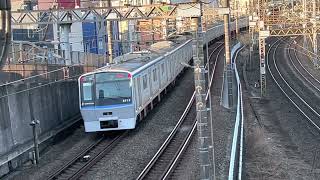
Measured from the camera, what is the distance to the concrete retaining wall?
15.5m

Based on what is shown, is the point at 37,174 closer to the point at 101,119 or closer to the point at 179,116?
the point at 101,119

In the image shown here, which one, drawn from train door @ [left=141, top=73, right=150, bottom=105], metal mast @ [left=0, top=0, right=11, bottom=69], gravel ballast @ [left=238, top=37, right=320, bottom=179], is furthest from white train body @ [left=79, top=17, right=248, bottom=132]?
metal mast @ [left=0, top=0, right=11, bottom=69]

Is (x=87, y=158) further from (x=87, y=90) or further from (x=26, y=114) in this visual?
(x=87, y=90)

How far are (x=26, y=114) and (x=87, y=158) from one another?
8.60ft

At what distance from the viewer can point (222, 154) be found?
16125 mm

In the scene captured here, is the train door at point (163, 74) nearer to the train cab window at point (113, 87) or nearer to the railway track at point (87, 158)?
the railway track at point (87, 158)

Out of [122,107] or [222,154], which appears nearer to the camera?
[222,154]

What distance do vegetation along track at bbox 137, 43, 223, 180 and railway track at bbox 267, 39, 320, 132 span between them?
553 centimetres

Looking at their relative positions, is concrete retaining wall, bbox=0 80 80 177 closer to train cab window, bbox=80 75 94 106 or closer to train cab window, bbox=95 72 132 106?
train cab window, bbox=80 75 94 106

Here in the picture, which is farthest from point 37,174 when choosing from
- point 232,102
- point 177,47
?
point 177,47

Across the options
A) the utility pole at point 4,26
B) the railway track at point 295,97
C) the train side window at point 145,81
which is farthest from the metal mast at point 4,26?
the railway track at point 295,97

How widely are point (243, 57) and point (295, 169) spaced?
3971cm

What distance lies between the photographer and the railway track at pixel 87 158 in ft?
48.1

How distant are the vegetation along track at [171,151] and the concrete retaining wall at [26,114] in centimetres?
406
